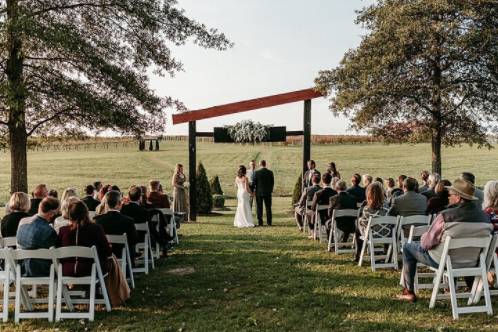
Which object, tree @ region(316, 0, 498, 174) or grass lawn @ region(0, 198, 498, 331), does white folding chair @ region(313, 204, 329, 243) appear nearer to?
grass lawn @ region(0, 198, 498, 331)

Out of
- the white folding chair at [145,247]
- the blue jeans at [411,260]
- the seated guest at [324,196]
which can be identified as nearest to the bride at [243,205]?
the seated guest at [324,196]

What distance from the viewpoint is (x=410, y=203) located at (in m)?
9.45

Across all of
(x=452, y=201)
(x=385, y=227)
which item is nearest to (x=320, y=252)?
(x=385, y=227)

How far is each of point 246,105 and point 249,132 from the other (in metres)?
0.95

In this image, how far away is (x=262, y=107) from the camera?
1819 cm

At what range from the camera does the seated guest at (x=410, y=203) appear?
9445mm

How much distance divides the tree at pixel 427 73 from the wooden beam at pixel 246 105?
2.38 meters

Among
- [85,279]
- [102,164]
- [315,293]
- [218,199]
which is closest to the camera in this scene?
[85,279]

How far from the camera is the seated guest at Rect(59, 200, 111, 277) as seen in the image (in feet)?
22.3

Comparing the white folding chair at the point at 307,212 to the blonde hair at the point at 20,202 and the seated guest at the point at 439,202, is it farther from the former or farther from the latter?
the blonde hair at the point at 20,202

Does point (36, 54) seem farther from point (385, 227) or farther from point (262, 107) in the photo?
point (385, 227)

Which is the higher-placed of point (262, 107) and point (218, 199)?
point (262, 107)

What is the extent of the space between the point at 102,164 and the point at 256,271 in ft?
171

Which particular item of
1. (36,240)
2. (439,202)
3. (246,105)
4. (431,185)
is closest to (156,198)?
(36,240)
